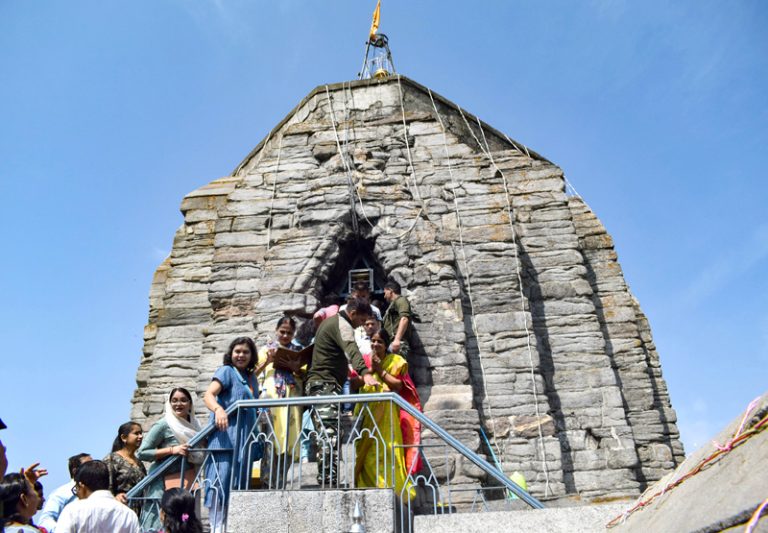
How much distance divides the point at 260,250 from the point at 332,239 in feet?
3.10

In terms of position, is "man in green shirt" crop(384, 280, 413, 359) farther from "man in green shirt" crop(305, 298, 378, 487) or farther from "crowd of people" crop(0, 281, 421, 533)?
"man in green shirt" crop(305, 298, 378, 487)

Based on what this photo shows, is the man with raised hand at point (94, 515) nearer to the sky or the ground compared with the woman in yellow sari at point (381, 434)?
nearer to the ground

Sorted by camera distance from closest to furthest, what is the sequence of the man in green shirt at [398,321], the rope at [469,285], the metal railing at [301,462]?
the metal railing at [301,462] → the man in green shirt at [398,321] → the rope at [469,285]

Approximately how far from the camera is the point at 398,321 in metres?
6.55

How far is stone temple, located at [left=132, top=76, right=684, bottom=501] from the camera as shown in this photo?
255 inches

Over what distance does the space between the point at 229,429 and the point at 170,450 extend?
46 cm

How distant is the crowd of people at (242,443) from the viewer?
3389mm

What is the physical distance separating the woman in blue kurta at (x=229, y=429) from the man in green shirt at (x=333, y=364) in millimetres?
504

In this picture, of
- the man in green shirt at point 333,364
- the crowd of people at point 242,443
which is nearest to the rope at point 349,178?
the crowd of people at point 242,443

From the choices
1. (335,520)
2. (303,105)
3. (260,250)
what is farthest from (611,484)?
(303,105)

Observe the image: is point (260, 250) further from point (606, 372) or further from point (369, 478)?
point (606, 372)

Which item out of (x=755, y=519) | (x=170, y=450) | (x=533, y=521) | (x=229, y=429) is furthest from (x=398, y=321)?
(x=755, y=519)

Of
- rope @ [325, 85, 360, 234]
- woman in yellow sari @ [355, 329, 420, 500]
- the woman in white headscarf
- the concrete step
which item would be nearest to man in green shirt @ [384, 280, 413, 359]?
woman in yellow sari @ [355, 329, 420, 500]

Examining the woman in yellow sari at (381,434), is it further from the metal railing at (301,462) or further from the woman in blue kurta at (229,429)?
the woman in blue kurta at (229,429)
